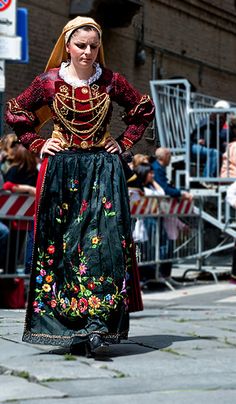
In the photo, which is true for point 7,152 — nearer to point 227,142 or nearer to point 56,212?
point 227,142

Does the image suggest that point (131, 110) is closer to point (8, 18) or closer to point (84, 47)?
point (84, 47)

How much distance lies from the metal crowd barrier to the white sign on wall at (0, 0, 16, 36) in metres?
3.45

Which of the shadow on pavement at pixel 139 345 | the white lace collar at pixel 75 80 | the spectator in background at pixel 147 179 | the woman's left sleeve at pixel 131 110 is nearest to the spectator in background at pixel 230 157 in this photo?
the spectator in background at pixel 147 179

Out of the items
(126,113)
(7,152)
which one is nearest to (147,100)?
(126,113)

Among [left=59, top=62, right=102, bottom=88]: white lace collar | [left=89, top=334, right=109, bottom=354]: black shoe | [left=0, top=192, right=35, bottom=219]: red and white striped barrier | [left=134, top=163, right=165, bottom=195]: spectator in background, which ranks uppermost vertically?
[left=59, top=62, right=102, bottom=88]: white lace collar

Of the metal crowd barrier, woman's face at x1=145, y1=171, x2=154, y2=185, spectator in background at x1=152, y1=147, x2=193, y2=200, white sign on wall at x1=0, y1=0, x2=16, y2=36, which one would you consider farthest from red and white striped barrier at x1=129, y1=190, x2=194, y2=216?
white sign on wall at x1=0, y1=0, x2=16, y2=36

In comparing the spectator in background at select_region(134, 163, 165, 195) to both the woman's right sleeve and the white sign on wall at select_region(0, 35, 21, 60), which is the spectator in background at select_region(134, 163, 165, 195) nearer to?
the white sign on wall at select_region(0, 35, 21, 60)

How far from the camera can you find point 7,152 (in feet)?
42.2

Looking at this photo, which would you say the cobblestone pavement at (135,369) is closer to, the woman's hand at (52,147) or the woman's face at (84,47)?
the woman's hand at (52,147)

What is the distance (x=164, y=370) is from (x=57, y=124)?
5.28ft

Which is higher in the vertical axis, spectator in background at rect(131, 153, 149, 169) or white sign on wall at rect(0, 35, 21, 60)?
white sign on wall at rect(0, 35, 21, 60)

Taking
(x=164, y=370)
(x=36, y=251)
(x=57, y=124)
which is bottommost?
(x=164, y=370)

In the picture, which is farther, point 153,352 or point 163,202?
point 163,202

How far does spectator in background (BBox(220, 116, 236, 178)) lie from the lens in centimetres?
1540
